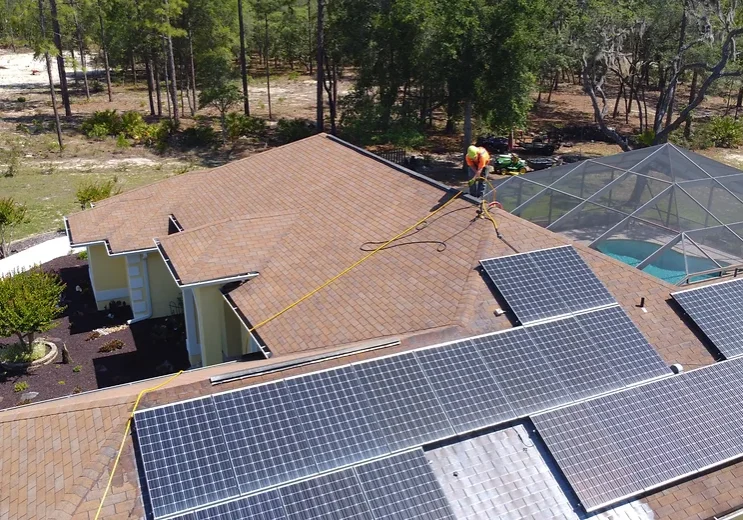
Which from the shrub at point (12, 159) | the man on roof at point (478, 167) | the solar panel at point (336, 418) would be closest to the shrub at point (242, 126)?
the shrub at point (12, 159)

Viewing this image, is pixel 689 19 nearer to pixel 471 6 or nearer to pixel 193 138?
pixel 471 6

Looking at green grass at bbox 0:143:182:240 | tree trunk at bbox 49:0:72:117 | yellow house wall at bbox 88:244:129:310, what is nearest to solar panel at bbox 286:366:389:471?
yellow house wall at bbox 88:244:129:310

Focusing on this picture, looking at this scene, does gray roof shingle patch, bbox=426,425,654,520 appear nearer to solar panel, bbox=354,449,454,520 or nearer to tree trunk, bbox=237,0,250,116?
solar panel, bbox=354,449,454,520

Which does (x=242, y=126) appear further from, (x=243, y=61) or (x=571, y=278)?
(x=571, y=278)

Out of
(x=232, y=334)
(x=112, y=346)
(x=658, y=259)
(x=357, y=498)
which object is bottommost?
(x=112, y=346)

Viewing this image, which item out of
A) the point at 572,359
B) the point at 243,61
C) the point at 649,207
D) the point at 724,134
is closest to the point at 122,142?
the point at 243,61

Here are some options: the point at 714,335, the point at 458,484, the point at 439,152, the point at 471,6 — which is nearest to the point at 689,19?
the point at 471,6
